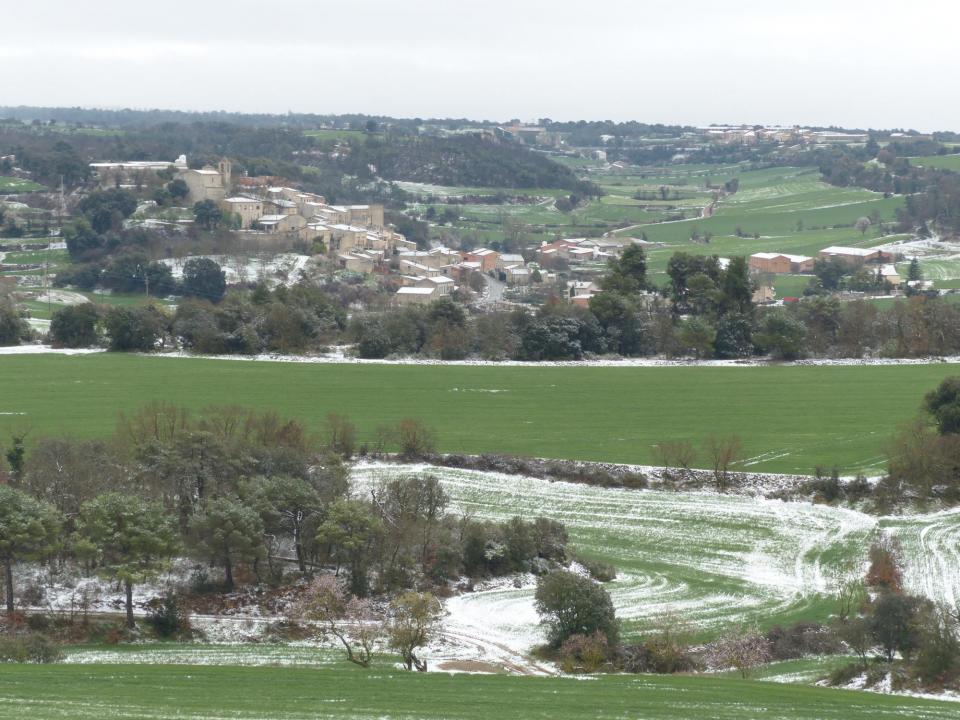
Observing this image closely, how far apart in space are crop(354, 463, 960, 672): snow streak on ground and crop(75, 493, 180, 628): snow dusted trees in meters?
5.41

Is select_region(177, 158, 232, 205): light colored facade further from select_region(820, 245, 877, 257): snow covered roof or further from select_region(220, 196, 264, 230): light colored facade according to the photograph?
select_region(820, 245, 877, 257): snow covered roof

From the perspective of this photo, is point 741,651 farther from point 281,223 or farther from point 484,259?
point 281,223

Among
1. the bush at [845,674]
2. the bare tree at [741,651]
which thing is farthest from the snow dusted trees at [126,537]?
the bush at [845,674]

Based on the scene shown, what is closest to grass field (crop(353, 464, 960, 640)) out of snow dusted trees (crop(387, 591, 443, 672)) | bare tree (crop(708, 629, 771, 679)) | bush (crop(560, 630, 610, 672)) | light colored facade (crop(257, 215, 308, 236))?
bare tree (crop(708, 629, 771, 679))

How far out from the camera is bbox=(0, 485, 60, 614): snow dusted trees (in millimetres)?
22922

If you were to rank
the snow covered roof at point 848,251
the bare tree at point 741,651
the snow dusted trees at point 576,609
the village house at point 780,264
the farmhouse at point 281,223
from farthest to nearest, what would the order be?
the snow covered roof at point 848,251 < the village house at point 780,264 < the farmhouse at point 281,223 < the snow dusted trees at point 576,609 < the bare tree at point 741,651

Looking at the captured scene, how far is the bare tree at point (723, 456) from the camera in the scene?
32844 mm

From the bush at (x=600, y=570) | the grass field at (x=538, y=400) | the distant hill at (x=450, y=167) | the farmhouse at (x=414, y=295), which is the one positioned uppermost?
the distant hill at (x=450, y=167)

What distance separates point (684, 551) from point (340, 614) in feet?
27.5

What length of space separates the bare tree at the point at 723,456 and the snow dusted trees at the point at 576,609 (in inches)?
456

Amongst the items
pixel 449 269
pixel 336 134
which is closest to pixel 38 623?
pixel 449 269

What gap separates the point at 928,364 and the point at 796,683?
29.7m

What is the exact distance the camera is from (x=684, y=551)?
28.2 meters

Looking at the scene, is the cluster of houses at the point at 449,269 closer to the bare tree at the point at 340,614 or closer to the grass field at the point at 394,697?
the bare tree at the point at 340,614
